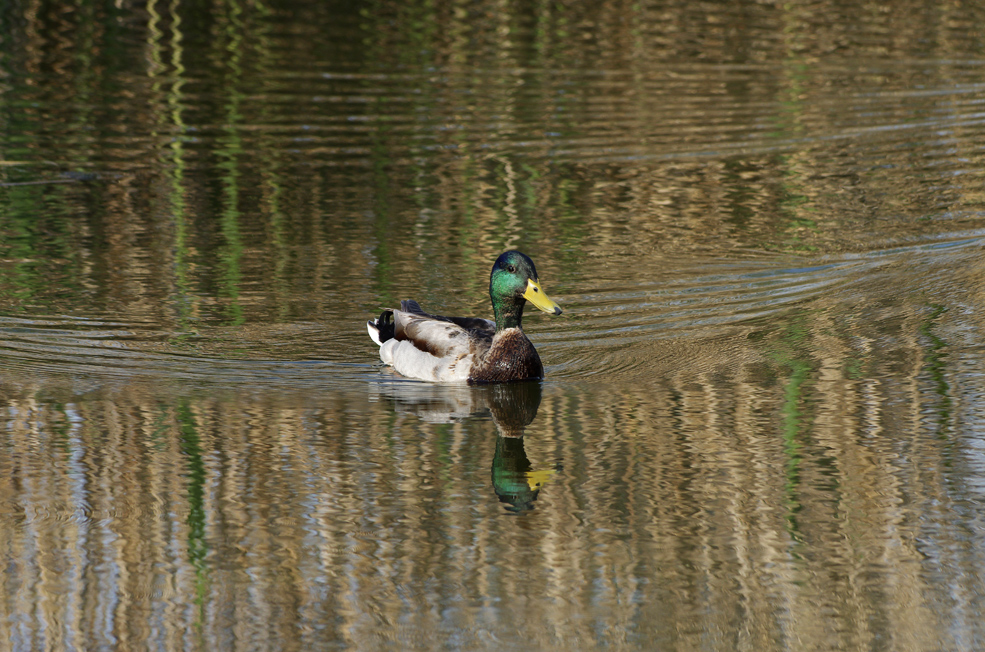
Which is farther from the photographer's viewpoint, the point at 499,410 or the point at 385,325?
the point at 385,325

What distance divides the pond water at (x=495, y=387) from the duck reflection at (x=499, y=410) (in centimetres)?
4

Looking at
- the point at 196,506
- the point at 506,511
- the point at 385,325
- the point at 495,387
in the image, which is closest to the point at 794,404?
the point at 495,387

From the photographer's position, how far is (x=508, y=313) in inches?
383

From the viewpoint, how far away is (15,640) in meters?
5.54

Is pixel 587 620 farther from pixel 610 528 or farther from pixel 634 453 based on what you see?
pixel 634 453

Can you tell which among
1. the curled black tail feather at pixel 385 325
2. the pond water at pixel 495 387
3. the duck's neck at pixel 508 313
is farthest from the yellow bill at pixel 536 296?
the curled black tail feather at pixel 385 325

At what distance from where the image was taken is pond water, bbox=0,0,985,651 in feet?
19.5

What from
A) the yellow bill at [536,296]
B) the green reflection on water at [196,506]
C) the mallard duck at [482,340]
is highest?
the yellow bill at [536,296]

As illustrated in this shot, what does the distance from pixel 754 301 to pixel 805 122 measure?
7551mm

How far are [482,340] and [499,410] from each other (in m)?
0.85

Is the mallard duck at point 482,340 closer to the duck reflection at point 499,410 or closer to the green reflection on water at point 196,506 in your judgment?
the duck reflection at point 499,410

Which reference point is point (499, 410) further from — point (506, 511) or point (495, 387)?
point (506, 511)

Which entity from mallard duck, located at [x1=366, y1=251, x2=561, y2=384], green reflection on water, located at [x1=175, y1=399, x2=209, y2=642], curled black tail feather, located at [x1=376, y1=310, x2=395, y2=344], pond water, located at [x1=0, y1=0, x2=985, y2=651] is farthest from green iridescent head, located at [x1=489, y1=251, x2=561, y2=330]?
green reflection on water, located at [x1=175, y1=399, x2=209, y2=642]

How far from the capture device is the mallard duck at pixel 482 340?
31.4ft
